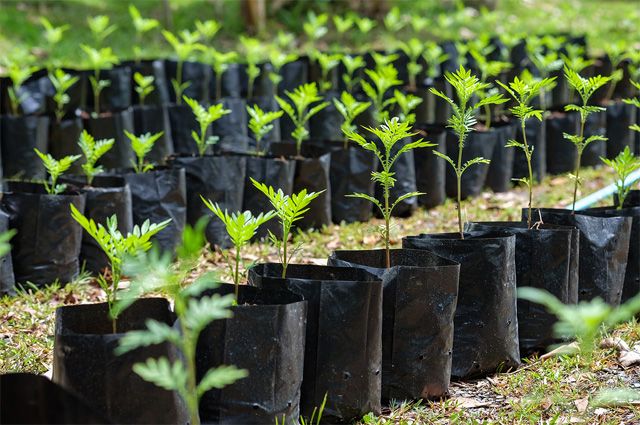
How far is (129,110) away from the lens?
617 centimetres

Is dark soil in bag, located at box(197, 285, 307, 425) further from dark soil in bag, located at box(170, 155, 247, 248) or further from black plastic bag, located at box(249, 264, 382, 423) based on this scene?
dark soil in bag, located at box(170, 155, 247, 248)

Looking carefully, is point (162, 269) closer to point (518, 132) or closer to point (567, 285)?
point (567, 285)

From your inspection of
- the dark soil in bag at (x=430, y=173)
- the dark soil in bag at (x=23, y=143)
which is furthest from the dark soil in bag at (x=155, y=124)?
the dark soil in bag at (x=430, y=173)

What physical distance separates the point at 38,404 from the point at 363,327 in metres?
1.15

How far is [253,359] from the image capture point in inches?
108

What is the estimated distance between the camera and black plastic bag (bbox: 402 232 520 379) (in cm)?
338

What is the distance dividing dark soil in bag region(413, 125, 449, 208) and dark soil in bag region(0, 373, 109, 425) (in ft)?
12.6

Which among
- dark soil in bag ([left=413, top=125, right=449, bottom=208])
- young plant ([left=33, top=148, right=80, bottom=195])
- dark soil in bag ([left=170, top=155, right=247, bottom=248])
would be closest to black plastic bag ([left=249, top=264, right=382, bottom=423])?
young plant ([left=33, top=148, right=80, bottom=195])

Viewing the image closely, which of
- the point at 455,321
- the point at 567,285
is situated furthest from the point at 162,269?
the point at 567,285

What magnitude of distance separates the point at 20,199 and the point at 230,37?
7797mm

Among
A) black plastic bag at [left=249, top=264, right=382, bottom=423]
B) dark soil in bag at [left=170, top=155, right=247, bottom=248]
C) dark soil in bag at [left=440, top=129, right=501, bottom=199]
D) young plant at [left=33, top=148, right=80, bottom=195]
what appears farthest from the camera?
dark soil in bag at [left=440, top=129, right=501, bottom=199]

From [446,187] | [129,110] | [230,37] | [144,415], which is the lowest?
[144,415]

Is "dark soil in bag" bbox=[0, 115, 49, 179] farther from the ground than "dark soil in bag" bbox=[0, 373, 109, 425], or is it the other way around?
"dark soil in bag" bbox=[0, 115, 49, 179]

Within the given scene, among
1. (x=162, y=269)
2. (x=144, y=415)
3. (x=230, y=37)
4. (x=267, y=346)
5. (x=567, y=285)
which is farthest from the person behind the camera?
(x=230, y=37)
